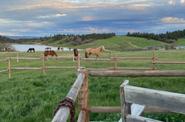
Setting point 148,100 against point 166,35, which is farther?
point 166,35

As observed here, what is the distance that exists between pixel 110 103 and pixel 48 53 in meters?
34.5

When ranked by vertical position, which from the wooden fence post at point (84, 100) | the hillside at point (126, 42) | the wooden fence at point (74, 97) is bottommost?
the hillside at point (126, 42)

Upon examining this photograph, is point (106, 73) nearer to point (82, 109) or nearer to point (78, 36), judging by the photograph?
point (82, 109)

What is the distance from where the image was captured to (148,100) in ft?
14.8

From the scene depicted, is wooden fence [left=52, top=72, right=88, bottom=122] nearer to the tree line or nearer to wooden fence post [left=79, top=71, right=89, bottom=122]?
wooden fence post [left=79, top=71, right=89, bottom=122]

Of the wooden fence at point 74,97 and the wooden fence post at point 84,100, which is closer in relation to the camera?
the wooden fence at point 74,97

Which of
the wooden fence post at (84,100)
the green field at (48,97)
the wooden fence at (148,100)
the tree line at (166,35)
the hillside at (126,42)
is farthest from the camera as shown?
the tree line at (166,35)

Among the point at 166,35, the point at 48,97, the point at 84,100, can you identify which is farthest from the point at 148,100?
the point at 166,35

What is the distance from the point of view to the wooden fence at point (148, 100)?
165 inches

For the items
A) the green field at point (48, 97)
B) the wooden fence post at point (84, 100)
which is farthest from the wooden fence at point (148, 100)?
the green field at point (48, 97)

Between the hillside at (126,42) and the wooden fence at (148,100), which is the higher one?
the wooden fence at (148,100)

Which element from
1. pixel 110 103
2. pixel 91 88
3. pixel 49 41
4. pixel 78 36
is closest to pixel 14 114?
pixel 110 103

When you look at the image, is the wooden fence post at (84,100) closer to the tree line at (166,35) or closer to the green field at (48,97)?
the green field at (48,97)

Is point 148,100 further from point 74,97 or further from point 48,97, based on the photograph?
point 48,97
